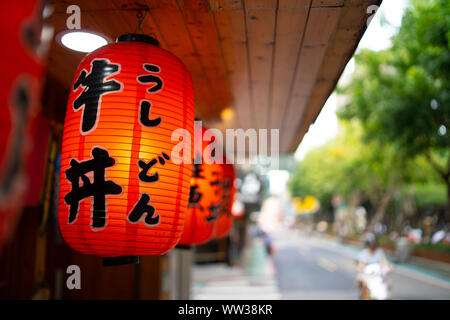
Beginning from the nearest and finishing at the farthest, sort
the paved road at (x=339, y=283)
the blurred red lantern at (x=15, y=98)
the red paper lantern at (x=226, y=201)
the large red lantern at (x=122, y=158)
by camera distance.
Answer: the blurred red lantern at (x=15, y=98)
the large red lantern at (x=122, y=158)
the red paper lantern at (x=226, y=201)
the paved road at (x=339, y=283)

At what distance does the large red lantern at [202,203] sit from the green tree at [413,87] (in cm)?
890

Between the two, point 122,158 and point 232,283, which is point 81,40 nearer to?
point 122,158

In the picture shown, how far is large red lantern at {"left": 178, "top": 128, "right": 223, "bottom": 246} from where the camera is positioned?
4.23 meters

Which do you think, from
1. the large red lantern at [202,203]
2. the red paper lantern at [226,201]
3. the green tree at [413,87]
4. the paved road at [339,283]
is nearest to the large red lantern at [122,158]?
the large red lantern at [202,203]

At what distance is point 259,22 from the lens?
11.0ft

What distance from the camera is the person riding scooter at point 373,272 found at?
7910 mm

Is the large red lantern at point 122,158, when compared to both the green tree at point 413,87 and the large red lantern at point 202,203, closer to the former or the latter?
the large red lantern at point 202,203

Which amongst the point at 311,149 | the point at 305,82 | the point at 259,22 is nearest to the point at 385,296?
the point at 305,82

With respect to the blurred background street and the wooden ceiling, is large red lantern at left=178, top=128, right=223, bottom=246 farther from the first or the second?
the blurred background street

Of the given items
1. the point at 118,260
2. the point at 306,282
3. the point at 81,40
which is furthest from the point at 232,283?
the point at 118,260

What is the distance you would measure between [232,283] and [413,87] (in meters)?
10.4

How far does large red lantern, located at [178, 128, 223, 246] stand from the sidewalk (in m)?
6.18

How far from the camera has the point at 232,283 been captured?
14516 millimetres
